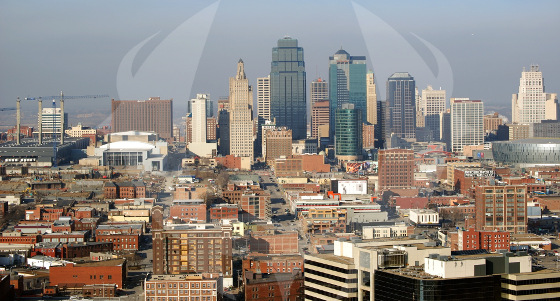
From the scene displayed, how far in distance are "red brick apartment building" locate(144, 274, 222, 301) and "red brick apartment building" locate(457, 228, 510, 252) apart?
3.31 metres

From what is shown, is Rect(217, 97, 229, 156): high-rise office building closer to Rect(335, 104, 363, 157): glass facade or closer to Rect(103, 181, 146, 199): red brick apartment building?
Rect(335, 104, 363, 157): glass facade

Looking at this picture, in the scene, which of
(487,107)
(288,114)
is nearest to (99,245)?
(487,107)

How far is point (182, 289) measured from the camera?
8742 millimetres

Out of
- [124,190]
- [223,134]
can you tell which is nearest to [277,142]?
[223,134]

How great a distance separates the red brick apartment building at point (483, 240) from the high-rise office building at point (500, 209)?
1084mm

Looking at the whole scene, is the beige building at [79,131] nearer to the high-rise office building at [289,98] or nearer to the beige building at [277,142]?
the beige building at [277,142]

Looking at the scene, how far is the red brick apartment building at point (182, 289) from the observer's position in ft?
28.7

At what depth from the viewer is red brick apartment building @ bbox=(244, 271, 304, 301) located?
8133 mm

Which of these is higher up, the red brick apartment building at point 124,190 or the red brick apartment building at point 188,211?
the red brick apartment building at point 124,190

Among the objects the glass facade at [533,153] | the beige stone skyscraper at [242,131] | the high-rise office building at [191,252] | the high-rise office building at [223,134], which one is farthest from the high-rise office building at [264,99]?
the high-rise office building at [191,252]

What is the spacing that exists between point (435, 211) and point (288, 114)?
1585 cm

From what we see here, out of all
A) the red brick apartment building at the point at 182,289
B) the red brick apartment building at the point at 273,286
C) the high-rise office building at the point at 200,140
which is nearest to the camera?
the red brick apartment building at the point at 273,286

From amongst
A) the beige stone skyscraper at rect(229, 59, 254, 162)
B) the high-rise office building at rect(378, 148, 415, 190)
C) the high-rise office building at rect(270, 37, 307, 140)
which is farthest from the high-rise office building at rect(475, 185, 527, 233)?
the high-rise office building at rect(270, 37, 307, 140)

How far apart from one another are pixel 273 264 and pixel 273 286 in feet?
3.75
